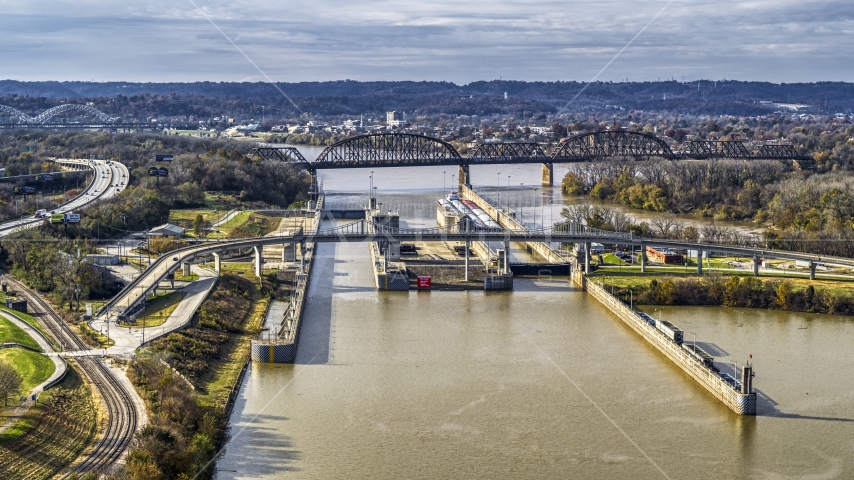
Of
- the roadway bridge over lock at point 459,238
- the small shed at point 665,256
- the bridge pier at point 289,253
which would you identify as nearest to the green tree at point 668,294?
the roadway bridge over lock at point 459,238

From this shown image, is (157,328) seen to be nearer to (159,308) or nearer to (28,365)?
(159,308)

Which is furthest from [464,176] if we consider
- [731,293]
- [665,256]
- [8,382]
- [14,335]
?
[8,382]

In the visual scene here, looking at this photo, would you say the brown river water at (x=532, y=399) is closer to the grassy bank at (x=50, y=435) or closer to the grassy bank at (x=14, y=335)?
the grassy bank at (x=50, y=435)

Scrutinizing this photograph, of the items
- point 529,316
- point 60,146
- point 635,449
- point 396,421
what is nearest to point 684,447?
point 635,449

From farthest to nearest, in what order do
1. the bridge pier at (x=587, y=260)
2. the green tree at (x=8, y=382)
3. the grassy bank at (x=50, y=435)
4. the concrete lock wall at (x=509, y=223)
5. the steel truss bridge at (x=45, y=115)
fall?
the steel truss bridge at (x=45, y=115) → the concrete lock wall at (x=509, y=223) → the bridge pier at (x=587, y=260) → the green tree at (x=8, y=382) → the grassy bank at (x=50, y=435)

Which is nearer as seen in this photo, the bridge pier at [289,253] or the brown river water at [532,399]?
the brown river water at [532,399]

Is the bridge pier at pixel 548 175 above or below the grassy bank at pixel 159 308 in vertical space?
above
